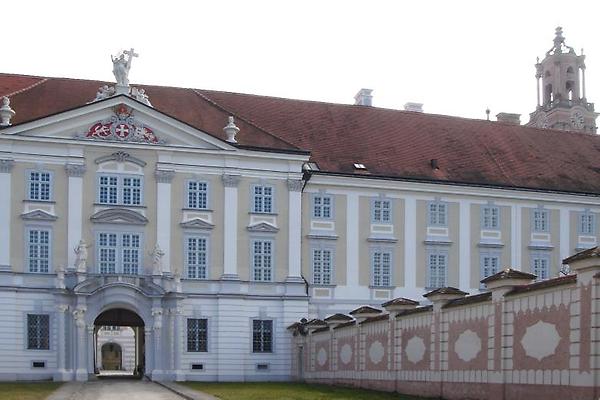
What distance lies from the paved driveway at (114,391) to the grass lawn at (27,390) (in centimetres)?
40

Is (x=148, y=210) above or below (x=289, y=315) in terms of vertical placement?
above

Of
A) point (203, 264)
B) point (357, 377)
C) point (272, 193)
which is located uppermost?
point (272, 193)

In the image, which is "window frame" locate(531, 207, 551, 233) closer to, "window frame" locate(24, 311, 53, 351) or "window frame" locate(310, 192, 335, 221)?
"window frame" locate(310, 192, 335, 221)

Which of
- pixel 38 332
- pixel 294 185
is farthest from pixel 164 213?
pixel 38 332

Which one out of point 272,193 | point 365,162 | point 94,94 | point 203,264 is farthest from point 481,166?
point 94,94

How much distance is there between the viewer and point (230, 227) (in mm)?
45094

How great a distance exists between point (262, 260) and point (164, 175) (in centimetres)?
550

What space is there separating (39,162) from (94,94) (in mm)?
5493

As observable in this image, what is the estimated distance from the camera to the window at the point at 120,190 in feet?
143

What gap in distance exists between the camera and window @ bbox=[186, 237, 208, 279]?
146ft

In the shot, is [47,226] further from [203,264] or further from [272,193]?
[272,193]

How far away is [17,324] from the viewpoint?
42031 millimetres

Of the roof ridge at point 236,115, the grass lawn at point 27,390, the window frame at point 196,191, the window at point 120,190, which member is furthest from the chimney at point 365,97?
the grass lawn at point 27,390

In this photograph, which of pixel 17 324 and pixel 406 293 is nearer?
pixel 17 324
